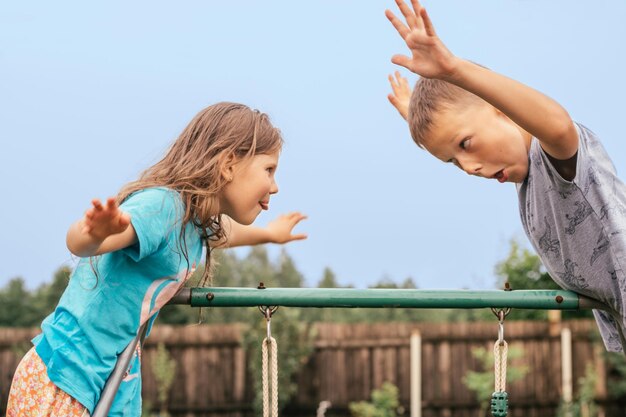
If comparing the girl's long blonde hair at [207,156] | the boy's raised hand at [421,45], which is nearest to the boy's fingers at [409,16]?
the boy's raised hand at [421,45]

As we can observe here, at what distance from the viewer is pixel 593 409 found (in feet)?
33.3

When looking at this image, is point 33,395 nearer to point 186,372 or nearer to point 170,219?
point 170,219

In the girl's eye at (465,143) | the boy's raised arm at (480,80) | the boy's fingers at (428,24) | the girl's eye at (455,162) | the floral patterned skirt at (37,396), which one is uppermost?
the boy's fingers at (428,24)

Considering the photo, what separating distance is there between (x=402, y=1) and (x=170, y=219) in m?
0.74

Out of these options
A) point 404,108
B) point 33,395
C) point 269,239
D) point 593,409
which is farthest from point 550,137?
point 593,409

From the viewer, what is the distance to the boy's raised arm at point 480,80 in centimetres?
204

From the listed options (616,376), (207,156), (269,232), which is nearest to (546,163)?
(207,156)

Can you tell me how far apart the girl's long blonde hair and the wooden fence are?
26.3 feet

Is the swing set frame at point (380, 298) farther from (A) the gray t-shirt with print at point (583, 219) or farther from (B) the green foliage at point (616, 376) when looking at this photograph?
(B) the green foliage at point (616, 376)

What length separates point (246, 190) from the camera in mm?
2455

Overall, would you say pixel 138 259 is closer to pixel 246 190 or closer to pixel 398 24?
pixel 246 190

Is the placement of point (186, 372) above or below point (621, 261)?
below

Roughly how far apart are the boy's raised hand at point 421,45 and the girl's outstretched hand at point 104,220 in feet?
2.22

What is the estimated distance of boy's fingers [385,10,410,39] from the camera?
2.05m
